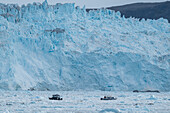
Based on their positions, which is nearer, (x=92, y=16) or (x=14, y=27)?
(x=14, y=27)

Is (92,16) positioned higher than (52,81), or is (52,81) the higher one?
(92,16)

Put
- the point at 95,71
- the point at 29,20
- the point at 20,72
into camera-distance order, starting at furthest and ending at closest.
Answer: the point at 29,20, the point at 95,71, the point at 20,72

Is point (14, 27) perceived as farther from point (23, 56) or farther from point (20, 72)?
point (20, 72)

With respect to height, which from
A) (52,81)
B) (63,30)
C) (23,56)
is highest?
(63,30)

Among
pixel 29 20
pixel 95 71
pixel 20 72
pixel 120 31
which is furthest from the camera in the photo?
pixel 120 31

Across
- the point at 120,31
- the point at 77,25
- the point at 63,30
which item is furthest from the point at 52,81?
the point at 120,31

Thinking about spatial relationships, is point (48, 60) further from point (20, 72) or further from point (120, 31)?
point (120, 31)
